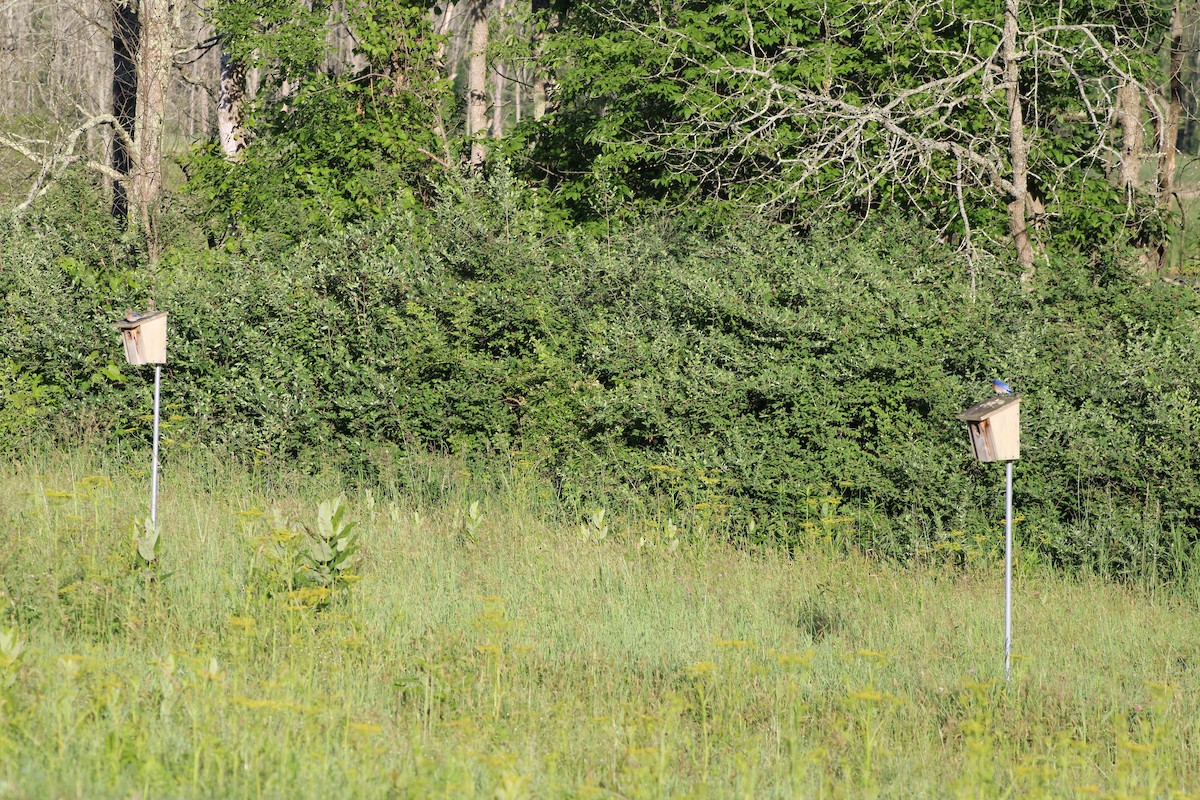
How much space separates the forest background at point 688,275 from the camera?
9812mm

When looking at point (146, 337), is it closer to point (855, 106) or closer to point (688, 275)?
point (688, 275)

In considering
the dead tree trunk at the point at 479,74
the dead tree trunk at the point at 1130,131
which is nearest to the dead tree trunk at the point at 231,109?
the dead tree trunk at the point at 479,74

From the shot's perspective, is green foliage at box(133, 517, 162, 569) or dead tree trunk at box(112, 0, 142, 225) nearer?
green foliage at box(133, 517, 162, 569)

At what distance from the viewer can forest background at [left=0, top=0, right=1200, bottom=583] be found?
9.81m

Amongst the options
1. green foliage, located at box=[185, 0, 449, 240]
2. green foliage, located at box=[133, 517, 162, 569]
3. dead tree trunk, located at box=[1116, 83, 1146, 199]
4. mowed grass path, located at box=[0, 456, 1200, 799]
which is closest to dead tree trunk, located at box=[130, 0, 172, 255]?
green foliage, located at box=[185, 0, 449, 240]

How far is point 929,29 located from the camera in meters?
13.4

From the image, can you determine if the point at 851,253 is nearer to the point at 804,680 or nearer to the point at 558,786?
the point at 804,680

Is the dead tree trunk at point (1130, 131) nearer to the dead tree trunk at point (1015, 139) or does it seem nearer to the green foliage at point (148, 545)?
the dead tree trunk at point (1015, 139)

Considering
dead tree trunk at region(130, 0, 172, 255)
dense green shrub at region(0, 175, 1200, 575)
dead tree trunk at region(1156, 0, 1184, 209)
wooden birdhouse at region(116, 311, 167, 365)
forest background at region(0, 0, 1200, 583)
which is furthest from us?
dead tree trunk at region(130, 0, 172, 255)

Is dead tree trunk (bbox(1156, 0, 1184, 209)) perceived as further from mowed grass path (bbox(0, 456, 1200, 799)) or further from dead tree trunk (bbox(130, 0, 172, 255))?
dead tree trunk (bbox(130, 0, 172, 255))

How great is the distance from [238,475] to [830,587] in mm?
5676

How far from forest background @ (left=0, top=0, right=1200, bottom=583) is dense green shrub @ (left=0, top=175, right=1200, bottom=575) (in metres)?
0.03

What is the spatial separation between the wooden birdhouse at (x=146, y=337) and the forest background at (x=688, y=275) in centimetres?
284

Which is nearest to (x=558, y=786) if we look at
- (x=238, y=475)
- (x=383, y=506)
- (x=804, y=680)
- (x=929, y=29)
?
(x=804, y=680)
